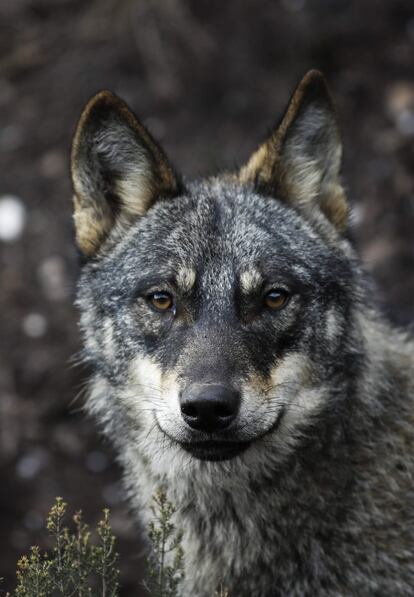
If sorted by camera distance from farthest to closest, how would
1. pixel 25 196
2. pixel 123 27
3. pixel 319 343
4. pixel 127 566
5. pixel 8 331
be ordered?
1. pixel 123 27
2. pixel 25 196
3. pixel 8 331
4. pixel 127 566
5. pixel 319 343

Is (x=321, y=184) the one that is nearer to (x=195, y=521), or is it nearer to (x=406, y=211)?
(x=195, y=521)

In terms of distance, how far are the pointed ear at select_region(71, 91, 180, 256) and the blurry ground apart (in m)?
3.25

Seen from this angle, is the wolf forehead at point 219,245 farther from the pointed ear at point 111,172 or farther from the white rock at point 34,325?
the white rock at point 34,325

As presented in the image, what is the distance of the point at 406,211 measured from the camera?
834cm

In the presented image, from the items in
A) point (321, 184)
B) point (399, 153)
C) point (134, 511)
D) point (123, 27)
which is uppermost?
point (123, 27)

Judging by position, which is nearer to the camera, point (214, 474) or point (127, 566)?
point (214, 474)

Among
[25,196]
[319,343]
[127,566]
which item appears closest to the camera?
[319,343]

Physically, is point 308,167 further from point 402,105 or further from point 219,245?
point 402,105

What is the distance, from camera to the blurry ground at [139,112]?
25.5 feet

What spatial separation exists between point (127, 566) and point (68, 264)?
2.92 meters

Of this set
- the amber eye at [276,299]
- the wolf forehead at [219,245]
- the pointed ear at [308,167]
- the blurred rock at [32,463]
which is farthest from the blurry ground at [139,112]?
the amber eye at [276,299]

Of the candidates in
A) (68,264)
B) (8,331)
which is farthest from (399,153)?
(8,331)

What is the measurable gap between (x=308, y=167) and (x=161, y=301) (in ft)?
3.71

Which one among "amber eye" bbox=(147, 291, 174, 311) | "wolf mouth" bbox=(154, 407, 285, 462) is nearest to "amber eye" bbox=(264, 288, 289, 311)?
"amber eye" bbox=(147, 291, 174, 311)
